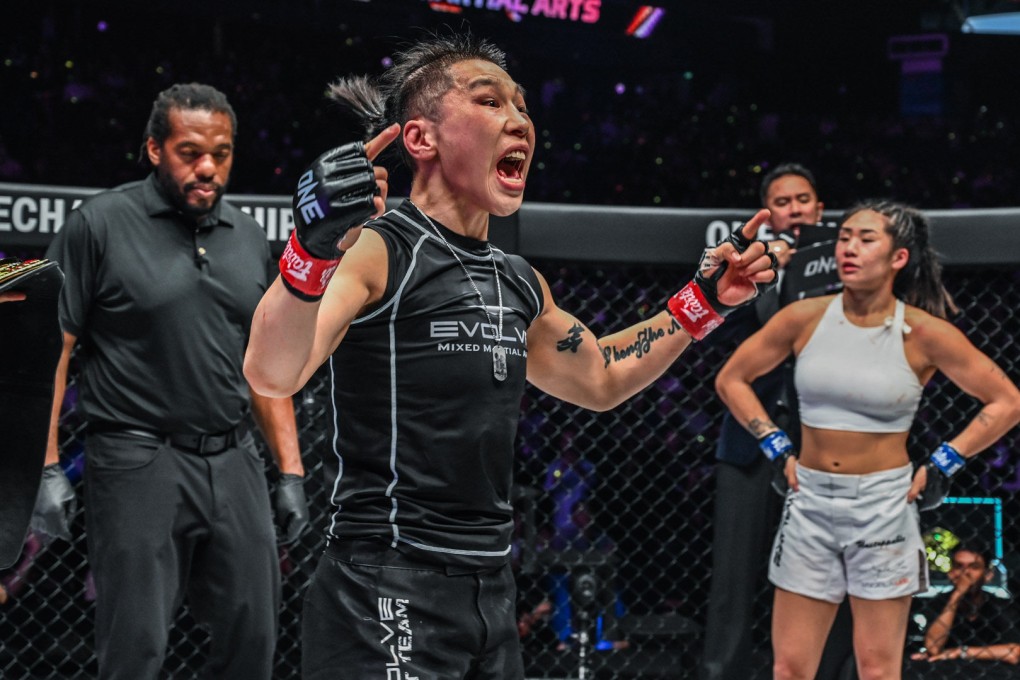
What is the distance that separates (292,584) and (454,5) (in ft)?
9.19

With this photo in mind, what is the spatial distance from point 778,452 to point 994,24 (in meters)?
3.73

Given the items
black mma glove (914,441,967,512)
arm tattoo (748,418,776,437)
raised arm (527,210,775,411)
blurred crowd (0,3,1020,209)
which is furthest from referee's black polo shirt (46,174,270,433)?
blurred crowd (0,3,1020,209)

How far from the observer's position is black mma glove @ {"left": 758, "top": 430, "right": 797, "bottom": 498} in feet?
9.57

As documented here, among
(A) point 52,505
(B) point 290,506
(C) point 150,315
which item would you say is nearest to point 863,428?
(B) point 290,506

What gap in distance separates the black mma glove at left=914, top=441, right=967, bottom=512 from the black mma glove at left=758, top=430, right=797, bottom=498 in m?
0.32

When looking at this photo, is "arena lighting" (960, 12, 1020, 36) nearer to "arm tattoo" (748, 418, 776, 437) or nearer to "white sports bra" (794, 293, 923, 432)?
"white sports bra" (794, 293, 923, 432)

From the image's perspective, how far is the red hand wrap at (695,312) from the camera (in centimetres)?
179

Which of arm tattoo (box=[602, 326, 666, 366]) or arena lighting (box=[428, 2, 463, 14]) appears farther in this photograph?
arena lighting (box=[428, 2, 463, 14])

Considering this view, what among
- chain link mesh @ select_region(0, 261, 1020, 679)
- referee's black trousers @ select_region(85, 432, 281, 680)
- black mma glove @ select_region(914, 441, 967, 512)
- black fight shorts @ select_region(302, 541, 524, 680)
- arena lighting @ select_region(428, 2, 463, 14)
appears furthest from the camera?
arena lighting @ select_region(428, 2, 463, 14)

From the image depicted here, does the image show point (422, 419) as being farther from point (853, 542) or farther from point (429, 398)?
point (853, 542)

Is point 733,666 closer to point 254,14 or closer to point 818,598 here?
point 818,598

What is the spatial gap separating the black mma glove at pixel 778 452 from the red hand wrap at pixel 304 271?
1.90 metres

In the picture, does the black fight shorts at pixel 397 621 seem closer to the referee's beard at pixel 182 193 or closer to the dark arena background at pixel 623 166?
the referee's beard at pixel 182 193

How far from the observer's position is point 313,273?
1.23m
